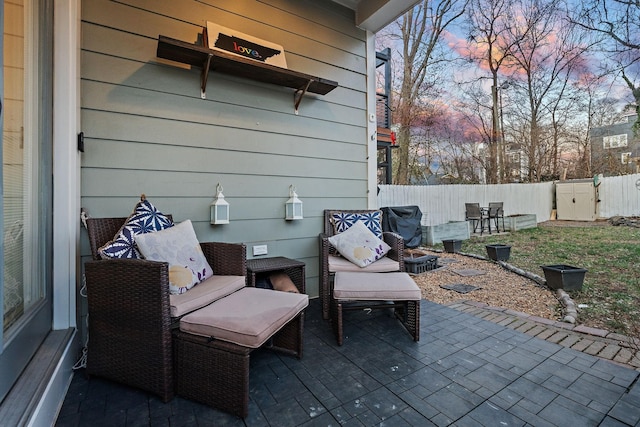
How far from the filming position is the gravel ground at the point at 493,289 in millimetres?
2884

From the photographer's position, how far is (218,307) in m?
1.59

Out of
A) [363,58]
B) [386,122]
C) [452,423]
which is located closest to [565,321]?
[452,423]

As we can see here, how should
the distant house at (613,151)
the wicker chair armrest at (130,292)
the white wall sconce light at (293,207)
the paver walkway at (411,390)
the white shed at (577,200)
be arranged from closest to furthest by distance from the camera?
the paver walkway at (411,390), the wicker chair armrest at (130,292), the white wall sconce light at (293,207), the white shed at (577,200), the distant house at (613,151)

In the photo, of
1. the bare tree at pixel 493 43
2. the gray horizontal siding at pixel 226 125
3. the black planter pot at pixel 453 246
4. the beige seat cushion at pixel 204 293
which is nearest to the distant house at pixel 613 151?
the bare tree at pixel 493 43

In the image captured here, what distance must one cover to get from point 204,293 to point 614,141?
47.1 feet

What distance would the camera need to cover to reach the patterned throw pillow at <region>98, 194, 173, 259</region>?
5.41ft

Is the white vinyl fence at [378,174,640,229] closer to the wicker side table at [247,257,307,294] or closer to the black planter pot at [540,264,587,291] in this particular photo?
the black planter pot at [540,264,587,291]

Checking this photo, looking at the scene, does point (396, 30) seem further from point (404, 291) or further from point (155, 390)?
point (155, 390)

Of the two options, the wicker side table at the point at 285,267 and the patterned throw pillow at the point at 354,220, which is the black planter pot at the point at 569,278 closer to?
the patterned throw pillow at the point at 354,220

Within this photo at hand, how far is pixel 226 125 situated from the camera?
259cm

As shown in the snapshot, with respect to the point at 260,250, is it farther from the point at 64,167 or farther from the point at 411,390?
the point at 411,390

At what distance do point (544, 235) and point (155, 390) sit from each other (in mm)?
8338

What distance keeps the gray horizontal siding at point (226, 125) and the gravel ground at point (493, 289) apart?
4.60 ft

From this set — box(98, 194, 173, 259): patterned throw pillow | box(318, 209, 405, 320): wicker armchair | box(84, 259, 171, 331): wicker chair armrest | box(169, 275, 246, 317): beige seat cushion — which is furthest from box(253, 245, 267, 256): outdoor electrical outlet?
box(84, 259, 171, 331): wicker chair armrest
